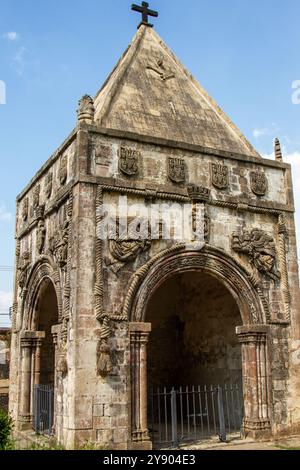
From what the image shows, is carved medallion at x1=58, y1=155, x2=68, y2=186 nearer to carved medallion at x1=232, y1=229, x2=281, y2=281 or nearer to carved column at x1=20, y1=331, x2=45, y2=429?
carved medallion at x1=232, y1=229, x2=281, y2=281

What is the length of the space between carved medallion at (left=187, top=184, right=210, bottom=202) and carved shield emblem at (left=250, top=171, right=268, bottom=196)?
1.45 meters

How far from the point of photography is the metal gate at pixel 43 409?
11.9 m

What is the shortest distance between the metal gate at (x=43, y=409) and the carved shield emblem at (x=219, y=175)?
5.83 m

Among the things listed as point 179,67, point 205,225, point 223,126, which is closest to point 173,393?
point 205,225

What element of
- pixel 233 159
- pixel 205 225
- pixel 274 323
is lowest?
pixel 274 323

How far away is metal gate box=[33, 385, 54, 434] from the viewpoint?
1187 centimetres

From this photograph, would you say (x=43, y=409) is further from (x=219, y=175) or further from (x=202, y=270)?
(x=219, y=175)

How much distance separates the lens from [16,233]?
15.5 meters

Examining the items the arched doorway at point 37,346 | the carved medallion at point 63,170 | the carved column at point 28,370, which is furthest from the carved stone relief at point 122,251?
the carved column at point 28,370

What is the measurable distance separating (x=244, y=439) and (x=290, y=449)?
3.70 feet

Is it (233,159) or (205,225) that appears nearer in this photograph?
(205,225)

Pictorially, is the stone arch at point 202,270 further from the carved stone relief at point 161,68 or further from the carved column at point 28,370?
the carved stone relief at point 161,68

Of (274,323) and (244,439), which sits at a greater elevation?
(274,323)

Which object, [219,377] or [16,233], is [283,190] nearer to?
[219,377]
